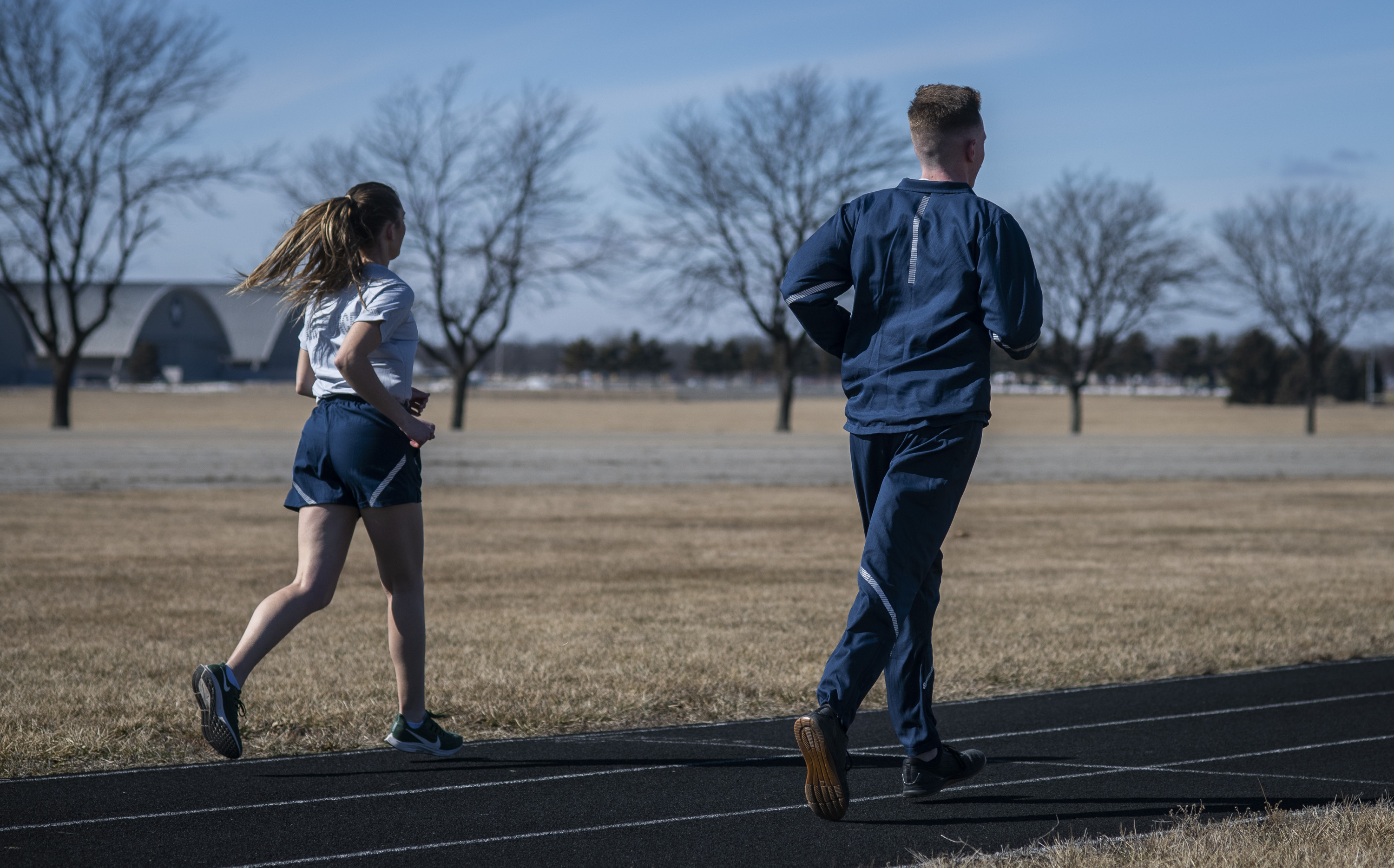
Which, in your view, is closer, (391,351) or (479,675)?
(391,351)

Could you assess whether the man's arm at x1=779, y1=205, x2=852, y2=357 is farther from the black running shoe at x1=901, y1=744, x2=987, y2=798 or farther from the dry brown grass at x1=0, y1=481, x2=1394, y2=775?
the dry brown grass at x1=0, y1=481, x2=1394, y2=775

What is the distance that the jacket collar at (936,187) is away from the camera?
358 cm

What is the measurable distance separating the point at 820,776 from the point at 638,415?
173 feet

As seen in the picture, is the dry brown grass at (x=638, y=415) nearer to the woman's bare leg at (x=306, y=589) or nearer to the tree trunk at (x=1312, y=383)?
the tree trunk at (x=1312, y=383)

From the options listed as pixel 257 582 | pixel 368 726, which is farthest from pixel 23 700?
pixel 257 582

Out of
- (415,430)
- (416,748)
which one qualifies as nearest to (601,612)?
(416,748)

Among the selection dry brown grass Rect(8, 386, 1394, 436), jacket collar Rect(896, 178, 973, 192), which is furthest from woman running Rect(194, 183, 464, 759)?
dry brown grass Rect(8, 386, 1394, 436)

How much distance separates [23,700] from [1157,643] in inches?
223

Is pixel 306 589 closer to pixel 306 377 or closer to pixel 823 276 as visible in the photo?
pixel 306 377

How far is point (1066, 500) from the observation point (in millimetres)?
16281

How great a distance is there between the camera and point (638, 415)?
5606 centimetres

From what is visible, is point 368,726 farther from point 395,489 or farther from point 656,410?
point 656,410

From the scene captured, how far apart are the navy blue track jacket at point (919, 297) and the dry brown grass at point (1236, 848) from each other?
1227 millimetres

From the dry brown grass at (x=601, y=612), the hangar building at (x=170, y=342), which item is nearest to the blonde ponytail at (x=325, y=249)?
the dry brown grass at (x=601, y=612)
